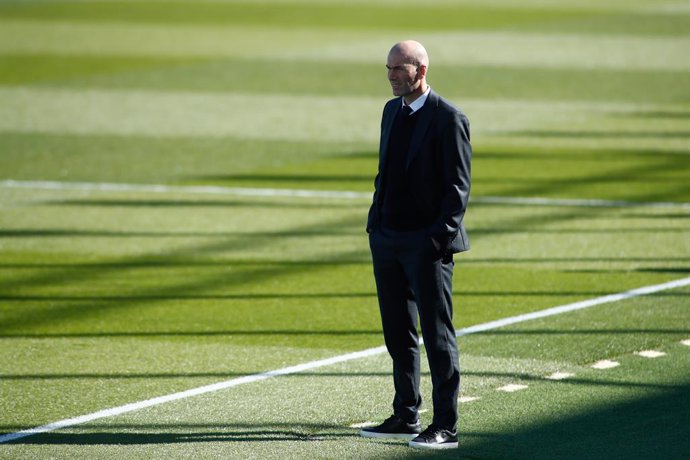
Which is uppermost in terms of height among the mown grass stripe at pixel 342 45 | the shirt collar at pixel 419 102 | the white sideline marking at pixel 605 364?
the mown grass stripe at pixel 342 45

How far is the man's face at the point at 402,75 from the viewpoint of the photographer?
740 cm

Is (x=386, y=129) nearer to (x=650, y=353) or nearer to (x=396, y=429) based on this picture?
(x=396, y=429)

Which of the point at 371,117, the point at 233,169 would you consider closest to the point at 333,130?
the point at 371,117

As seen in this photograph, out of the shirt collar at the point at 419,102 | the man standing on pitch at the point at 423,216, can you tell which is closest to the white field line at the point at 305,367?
the man standing on pitch at the point at 423,216

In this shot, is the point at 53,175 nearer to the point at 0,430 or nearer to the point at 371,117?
the point at 371,117

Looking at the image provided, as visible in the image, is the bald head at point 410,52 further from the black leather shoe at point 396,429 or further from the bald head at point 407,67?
the black leather shoe at point 396,429

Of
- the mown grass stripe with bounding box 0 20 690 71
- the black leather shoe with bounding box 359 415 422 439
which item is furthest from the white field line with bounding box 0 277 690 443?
the mown grass stripe with bounding box 0 20 690 71

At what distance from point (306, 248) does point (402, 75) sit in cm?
607

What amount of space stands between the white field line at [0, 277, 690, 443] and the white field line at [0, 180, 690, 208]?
3435mm

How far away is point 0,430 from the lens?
821cm

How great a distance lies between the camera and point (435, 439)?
7609 mm

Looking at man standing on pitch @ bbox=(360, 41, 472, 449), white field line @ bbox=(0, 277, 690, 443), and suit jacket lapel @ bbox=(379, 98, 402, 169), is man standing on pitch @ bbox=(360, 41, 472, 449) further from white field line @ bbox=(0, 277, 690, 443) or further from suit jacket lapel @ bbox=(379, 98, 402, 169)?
white field line @ bbox=(0, 277, 690, 443)

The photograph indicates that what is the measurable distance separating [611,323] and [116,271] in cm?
440

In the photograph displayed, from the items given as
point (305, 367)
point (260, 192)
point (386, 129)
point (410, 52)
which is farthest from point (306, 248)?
point (410, 52)
